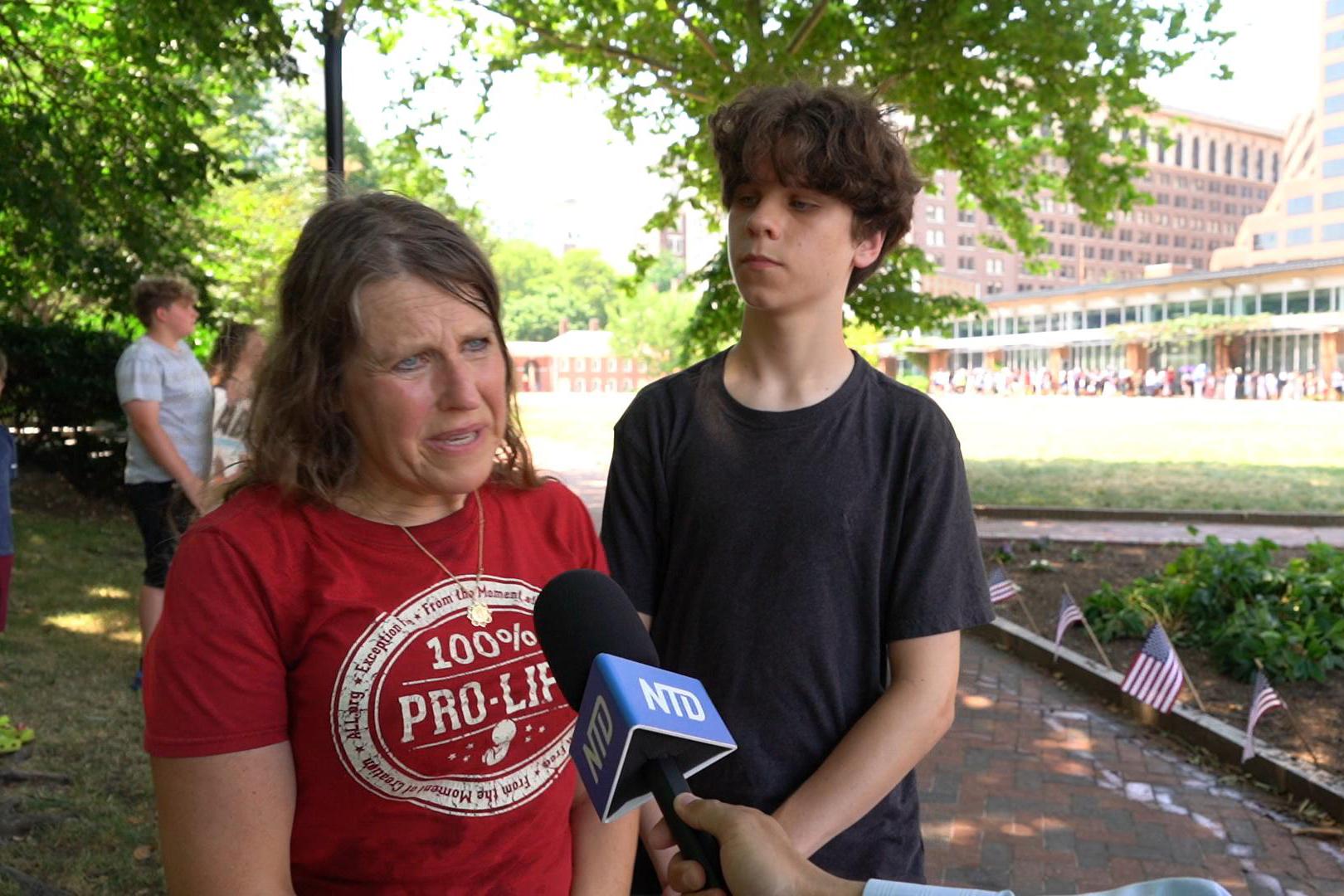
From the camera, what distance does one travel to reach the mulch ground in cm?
633

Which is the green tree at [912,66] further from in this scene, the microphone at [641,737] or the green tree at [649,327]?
the green tree at [649,327]

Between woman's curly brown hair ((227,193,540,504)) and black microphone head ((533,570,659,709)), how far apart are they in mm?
483

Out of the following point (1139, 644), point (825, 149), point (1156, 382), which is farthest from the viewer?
point (1156, 382)

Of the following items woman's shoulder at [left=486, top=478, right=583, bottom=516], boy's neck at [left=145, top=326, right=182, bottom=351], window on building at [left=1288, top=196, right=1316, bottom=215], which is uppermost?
window on building at [left=1288, top=196, right=1316, bottom=215]

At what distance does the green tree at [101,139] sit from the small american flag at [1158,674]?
24.4ft

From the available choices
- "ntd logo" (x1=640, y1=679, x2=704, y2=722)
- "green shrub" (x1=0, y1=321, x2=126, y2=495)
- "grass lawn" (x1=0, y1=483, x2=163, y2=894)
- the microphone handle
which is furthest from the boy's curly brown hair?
"green shrub" (x1=0, y1=321, x2=126, y2=495)

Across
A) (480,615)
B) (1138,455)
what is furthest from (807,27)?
(1138,455)

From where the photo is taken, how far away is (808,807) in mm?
2090

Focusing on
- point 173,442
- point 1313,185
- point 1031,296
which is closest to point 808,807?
point 173,442

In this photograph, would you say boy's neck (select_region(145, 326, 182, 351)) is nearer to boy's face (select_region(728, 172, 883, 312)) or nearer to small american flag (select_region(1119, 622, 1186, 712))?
boy's face (select_region(728, 172, 883, 312))

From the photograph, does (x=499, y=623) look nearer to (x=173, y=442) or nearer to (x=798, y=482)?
(x=798, y=482)

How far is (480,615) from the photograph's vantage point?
6.16 feet

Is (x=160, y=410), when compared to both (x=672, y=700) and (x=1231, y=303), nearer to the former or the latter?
(x=672, y=700)

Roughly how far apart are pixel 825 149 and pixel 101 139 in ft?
36.2
